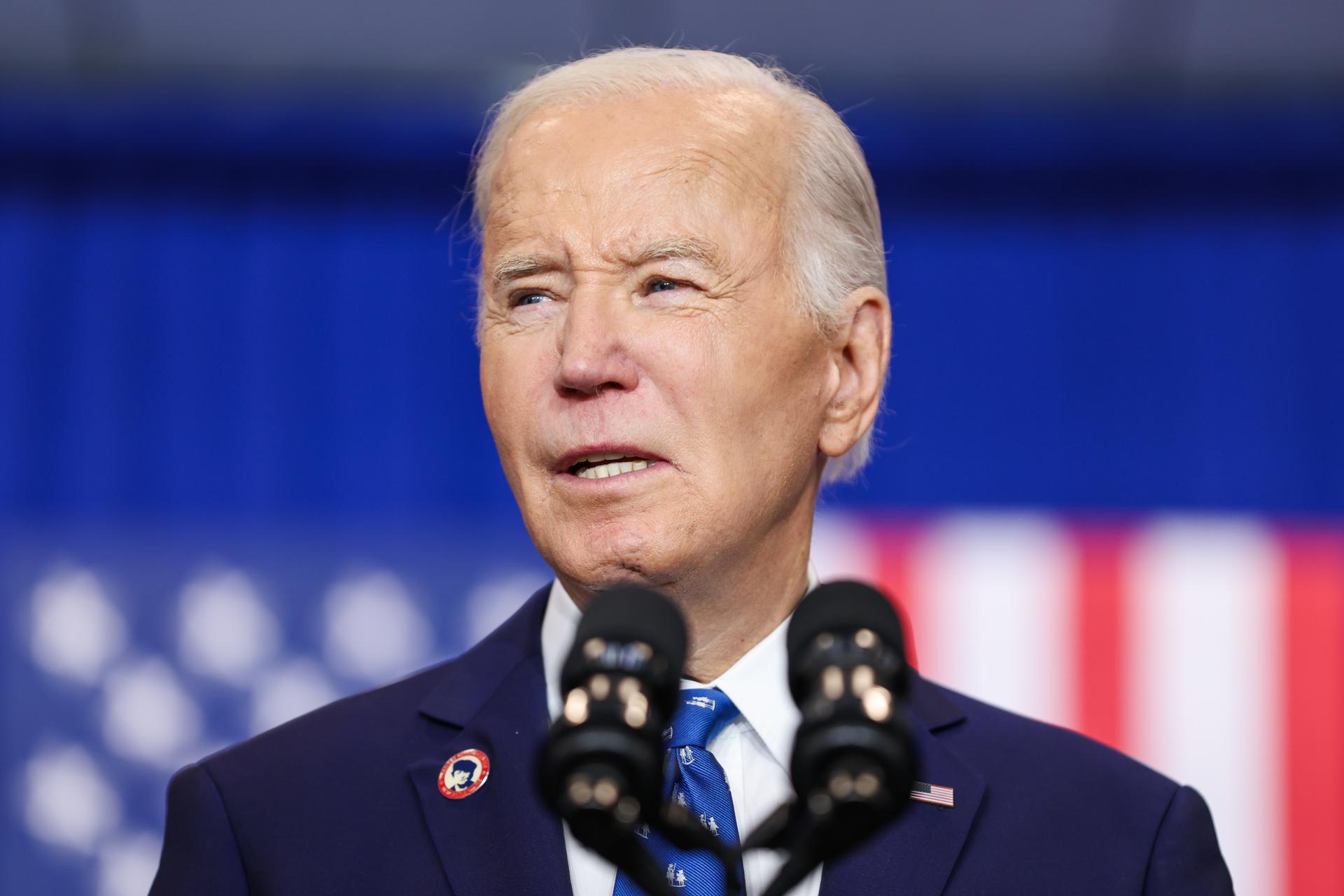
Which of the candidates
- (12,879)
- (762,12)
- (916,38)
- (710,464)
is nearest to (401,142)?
(762,12)

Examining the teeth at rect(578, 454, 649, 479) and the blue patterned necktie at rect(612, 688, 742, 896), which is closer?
the blue patterned necktie at rect(612, 688, 742, 896)

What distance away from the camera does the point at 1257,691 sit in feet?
11.3

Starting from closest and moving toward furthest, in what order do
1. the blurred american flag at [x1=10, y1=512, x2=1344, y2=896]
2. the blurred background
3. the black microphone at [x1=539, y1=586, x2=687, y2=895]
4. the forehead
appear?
the black microphone at [x1=539, y1=586, x2=687, y2=895]
the forehead
the blurred american flag at [x1=10, y1=512, x2=1344, y2=896]
the blurred background

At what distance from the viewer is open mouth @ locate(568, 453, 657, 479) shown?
1622 millimetres

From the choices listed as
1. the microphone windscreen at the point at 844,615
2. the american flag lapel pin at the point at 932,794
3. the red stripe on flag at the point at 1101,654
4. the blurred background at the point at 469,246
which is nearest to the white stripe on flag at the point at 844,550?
the red stripe on flag at the point at 1101,654

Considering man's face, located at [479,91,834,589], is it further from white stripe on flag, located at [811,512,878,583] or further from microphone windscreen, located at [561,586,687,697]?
white stripe on flag, located at [811,512,878,583]

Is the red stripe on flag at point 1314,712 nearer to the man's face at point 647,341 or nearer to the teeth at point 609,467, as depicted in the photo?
the man's face at point 647,341

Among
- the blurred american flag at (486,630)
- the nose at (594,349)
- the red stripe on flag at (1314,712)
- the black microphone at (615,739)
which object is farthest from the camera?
the blurred american flag at (486,630)

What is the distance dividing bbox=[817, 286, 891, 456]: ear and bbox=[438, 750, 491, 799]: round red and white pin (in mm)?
589

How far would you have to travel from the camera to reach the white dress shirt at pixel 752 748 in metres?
1.62

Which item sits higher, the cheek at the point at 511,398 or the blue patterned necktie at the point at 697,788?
the cheek at the point at 511,398

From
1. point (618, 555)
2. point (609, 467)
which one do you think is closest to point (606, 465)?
point (609, 467)

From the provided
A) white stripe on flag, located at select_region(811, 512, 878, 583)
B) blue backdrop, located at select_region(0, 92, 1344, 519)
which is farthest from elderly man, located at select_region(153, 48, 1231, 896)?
blue backdrop, located at select_region(0, 92, 1344, 519)

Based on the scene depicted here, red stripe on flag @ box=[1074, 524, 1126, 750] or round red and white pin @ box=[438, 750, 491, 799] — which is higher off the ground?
round red and white pin @ box=[438, 750, 491, 799]
